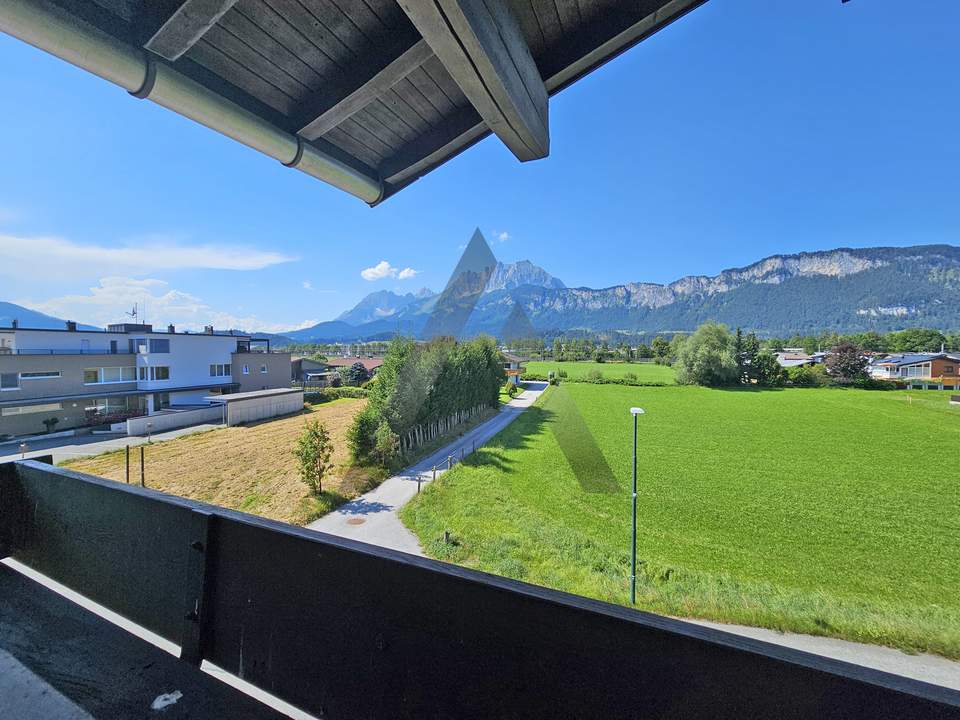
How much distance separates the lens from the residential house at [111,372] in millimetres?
14000

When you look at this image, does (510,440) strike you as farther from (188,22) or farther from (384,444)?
(188,22)

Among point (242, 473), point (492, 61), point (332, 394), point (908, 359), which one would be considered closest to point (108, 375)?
point (332, 394)

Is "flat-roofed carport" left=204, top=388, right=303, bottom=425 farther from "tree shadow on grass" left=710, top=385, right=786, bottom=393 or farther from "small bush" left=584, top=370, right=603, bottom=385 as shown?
"tree shadow on grass" left=710, top=385, right=786, bottom=393

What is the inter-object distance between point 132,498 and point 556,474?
511 inches

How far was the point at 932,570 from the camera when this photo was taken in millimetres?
7508

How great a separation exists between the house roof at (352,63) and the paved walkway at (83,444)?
14.5 metres

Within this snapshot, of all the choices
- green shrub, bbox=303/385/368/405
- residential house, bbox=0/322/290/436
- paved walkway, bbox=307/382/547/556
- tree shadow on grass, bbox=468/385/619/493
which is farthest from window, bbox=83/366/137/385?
tree shadow on grass, bbox=468/385/619/493

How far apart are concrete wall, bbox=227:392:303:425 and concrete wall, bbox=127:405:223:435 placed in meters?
1.91

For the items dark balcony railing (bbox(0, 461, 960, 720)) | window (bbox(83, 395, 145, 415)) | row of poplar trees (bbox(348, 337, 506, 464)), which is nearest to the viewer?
dark balcony railing (bbox(0, 461, 960, 720))

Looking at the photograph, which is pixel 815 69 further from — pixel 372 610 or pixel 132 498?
pixel 132 498

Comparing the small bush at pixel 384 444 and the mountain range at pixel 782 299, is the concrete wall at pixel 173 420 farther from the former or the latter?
the small bush at pixel 384 444

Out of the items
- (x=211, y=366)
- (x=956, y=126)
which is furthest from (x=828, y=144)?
(x=211, y=366)

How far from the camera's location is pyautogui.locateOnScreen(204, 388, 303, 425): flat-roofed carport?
675 inches

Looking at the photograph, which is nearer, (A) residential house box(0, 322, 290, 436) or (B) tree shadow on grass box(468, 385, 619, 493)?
(B) tree shadow on grass box(468, 385, 619, 493)
